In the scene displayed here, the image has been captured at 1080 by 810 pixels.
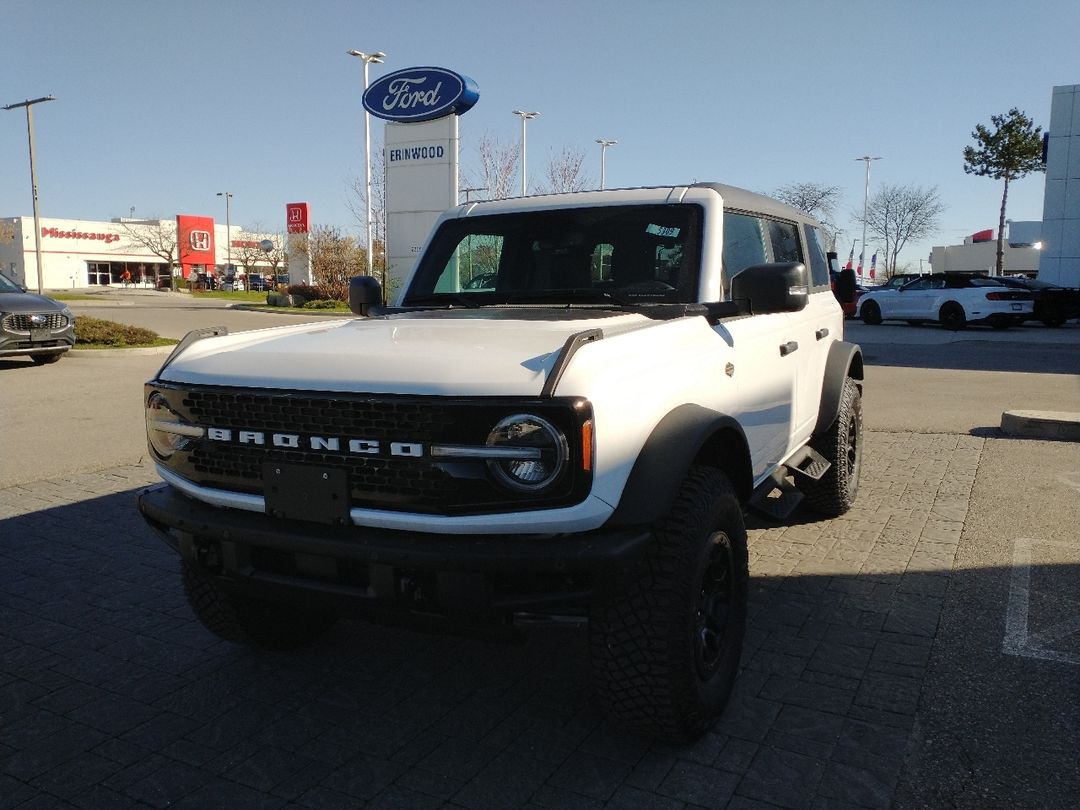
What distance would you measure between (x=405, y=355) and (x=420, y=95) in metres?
19.1

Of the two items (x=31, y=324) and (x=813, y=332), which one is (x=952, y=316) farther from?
(x=31, y=324)

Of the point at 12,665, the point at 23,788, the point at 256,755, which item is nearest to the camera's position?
the point at 23,788

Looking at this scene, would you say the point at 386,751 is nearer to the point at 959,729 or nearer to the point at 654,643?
the point at 654,643

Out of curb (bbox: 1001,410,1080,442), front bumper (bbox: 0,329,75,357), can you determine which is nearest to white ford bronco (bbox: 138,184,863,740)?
curb (bbox: 1001,410,1080,442)

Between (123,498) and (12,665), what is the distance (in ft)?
8.99

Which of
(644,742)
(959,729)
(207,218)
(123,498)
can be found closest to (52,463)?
(123,498)

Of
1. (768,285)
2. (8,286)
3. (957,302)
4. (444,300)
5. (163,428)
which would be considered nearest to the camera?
(163,428)

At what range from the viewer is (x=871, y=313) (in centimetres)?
2656

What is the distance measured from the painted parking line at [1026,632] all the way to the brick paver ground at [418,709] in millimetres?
331

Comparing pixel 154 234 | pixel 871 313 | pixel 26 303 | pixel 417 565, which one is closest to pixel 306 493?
pixel 417 565

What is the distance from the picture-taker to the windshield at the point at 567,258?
382cm

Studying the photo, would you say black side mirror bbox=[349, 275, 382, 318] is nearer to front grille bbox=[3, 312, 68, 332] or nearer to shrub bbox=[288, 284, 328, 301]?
front grille bbox=[3, 312, 68, 332]

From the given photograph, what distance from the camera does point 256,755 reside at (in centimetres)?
297

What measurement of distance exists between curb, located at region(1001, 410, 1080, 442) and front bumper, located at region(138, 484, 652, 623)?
7.26 m
